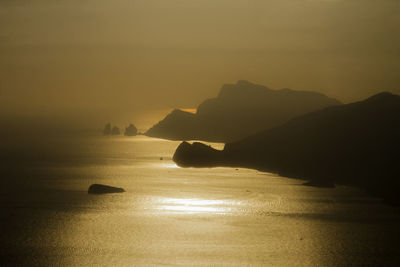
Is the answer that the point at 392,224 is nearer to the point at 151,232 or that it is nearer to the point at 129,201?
the point at 151,232

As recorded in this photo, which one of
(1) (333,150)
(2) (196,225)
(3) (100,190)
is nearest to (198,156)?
(1) (333,150)

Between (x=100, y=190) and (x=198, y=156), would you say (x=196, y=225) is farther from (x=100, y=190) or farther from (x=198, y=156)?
(x=198, y=156)

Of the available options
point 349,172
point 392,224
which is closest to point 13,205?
point 392,224

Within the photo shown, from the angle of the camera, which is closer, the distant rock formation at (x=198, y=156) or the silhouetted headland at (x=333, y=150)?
the silhouetted headland at (x=333, y=150)

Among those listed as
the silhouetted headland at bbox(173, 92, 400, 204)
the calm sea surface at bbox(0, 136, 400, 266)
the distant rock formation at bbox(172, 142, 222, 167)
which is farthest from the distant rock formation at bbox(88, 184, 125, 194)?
the distant rock formation at bbox(172, 142, 222, 167)

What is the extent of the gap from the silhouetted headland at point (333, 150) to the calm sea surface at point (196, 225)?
784 centimetres

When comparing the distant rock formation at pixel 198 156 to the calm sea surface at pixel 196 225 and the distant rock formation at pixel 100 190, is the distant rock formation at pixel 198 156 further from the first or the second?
the distant rock formation at pixel 100 190

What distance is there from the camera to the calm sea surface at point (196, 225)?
4844cm

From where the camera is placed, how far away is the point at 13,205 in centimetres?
7562

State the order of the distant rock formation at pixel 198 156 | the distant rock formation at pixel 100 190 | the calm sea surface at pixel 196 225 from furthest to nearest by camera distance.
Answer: the distant rock formation at pixel 198 156 → the distant rock formation at pixel 100 190 → the calm sea surface at pixel 196 225

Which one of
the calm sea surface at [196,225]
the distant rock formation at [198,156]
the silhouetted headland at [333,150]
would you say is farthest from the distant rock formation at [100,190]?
the distant rock formation at [198,156]

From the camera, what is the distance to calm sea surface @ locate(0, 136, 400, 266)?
4844 cm

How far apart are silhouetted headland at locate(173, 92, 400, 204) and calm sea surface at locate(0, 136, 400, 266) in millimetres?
7836

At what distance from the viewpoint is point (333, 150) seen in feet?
381
